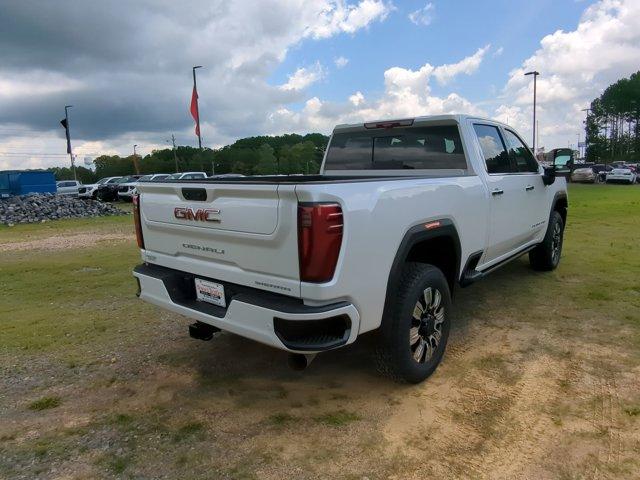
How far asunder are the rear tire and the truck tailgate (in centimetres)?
451

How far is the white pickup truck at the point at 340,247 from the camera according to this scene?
270 cm

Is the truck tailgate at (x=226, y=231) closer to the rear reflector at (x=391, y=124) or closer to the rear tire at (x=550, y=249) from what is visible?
the rear reflector at (x=391, y=124)

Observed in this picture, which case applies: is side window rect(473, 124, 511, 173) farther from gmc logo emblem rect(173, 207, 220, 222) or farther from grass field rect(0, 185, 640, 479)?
gmc logo emblem rect(173, 207, 220, 222)

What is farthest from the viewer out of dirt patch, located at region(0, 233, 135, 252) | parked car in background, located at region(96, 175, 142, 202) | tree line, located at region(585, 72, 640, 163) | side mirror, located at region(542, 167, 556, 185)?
tree line, located at region(585, 72, 640, 163)

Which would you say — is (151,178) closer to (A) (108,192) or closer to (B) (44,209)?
(B) (44,209)

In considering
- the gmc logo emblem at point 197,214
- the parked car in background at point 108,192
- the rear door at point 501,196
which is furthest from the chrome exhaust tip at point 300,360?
the parked car in background at point 108,192

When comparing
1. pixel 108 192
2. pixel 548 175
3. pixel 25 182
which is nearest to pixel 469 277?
pixel 548 175

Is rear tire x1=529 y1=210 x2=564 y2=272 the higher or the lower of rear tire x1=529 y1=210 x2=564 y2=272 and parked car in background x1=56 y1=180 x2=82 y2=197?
the lower

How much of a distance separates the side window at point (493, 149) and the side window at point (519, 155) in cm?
21

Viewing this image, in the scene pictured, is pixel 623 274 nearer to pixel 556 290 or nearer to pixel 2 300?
pixel 556 290

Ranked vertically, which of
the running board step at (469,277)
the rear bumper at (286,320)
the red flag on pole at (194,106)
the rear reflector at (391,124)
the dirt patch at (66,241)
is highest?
Answer: the red flag on pole at (194,106)

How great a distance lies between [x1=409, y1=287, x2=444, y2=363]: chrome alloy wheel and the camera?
3.40 metres

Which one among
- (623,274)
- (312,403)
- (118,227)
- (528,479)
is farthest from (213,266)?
(118,227)

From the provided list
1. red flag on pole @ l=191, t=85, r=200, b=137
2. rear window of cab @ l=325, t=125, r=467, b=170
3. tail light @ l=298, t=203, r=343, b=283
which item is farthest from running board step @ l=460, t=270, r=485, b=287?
red flag on pole @ l=191, t=85, r=200, b=137
